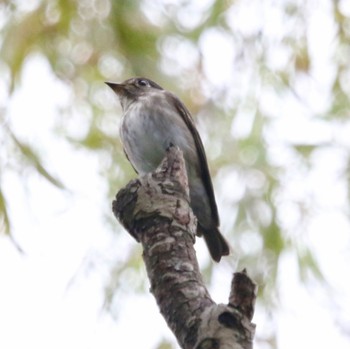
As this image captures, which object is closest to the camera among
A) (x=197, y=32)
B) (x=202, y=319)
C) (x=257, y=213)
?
(x=202, y=319)

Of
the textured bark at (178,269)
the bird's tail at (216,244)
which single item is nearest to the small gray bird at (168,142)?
the bird's tail at (216,244)

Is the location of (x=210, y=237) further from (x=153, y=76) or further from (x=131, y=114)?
(x=153, y=76)

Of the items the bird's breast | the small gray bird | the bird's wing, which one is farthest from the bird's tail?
the bird's breast

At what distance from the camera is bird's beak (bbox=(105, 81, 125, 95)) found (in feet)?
17.0

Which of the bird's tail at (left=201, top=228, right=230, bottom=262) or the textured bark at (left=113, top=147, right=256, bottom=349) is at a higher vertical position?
the bird's tail at (left=201, top=228, right=230, bottom=262)

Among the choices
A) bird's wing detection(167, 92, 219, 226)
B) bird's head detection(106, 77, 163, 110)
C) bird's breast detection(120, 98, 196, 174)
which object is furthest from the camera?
bird's head detection(106, 77, 163, 110)

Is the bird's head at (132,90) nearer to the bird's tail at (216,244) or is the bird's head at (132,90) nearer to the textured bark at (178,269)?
the bird's tail at (216,244)

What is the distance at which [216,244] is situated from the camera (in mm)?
5137

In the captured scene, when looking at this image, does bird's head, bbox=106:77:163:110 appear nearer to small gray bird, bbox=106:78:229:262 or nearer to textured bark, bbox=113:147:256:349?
small gray bird, bbox=106:78:229:262

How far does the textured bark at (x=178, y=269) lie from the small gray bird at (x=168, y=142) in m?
1.88

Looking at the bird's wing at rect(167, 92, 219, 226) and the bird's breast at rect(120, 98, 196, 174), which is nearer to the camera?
the bird's breast at rect(120, 98, 196, 174)

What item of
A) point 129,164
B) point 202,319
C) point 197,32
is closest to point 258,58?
point 197,32

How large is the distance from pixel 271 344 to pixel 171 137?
1400 millimetres

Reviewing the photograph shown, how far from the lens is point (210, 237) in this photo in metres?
5.22
